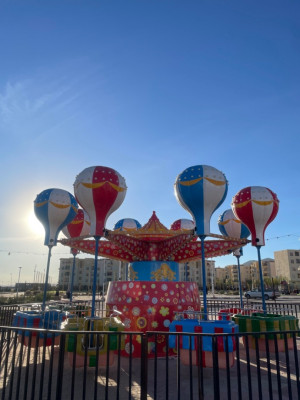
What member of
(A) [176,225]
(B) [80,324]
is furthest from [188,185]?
(A) [176,225]

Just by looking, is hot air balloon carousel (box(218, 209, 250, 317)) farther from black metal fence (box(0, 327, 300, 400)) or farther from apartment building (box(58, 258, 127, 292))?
apartment building (box(58, 258, 127, 292))

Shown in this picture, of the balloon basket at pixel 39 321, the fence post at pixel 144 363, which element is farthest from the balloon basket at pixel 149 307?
the fence post at pixel 144 363

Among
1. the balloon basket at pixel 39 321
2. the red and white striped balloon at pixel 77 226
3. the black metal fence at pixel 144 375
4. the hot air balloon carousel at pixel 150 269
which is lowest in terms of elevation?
the black metal fence at pixel 144 375

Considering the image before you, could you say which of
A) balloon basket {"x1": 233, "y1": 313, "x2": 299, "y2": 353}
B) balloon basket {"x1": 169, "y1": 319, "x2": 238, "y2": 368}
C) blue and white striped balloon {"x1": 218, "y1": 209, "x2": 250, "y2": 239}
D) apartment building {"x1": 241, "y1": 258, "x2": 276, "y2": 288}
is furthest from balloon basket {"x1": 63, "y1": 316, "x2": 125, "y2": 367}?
apartment building {"x1": 241, "y1": 258, "x2": 276, "y2": 288}

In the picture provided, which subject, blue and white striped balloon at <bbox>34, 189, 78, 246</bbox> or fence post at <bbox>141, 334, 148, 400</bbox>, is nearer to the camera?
fence post at <bbox>141, 334, 148, 400</bbox>

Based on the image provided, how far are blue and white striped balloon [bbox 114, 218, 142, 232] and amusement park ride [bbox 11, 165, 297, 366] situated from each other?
3.27m

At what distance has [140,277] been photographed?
37.1ft

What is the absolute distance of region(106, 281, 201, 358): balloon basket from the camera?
27.5 ft

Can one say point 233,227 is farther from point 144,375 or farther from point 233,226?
point 144,375

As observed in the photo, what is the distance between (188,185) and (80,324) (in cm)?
508

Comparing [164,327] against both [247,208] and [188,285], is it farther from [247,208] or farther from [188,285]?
[247,208]

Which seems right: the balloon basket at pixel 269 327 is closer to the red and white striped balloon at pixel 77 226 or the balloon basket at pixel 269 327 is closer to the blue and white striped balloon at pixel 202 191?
the blue and white striped balloon at pixel 202 191

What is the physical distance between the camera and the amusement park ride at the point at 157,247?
25.3 feet

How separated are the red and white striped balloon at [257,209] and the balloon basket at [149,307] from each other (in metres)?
3.58
